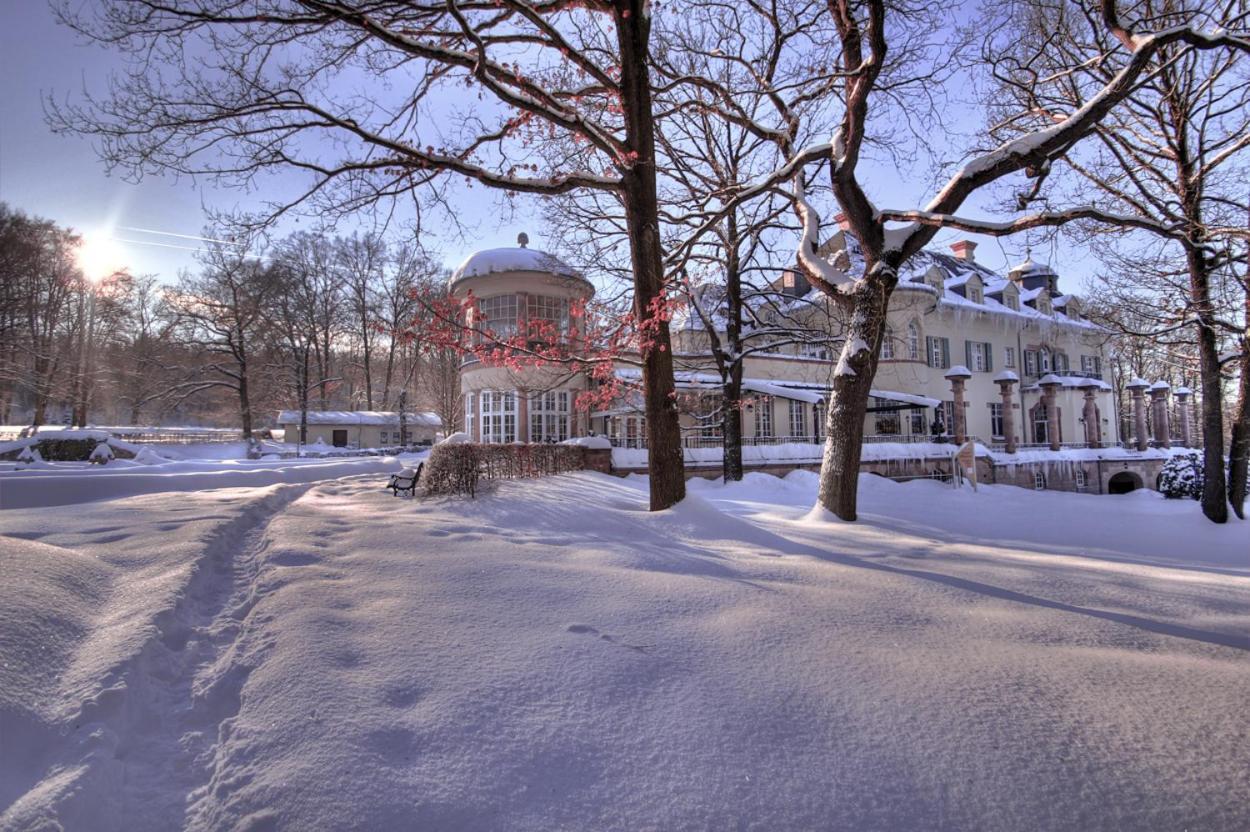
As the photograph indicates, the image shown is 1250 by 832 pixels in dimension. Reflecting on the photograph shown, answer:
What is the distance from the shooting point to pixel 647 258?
7746 mm

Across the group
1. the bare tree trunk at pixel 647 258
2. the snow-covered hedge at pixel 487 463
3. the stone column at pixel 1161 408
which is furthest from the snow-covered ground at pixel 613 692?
the stone column at pixel 1161 408

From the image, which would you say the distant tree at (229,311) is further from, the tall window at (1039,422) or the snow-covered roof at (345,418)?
the tall window at (1039,422)

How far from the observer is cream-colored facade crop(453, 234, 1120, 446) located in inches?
846

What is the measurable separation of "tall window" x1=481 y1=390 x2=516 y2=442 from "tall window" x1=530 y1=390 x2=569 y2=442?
805 millimetres

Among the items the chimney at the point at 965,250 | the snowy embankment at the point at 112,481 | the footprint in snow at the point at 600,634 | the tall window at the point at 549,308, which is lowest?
the footprint in snow at the point at 600,634

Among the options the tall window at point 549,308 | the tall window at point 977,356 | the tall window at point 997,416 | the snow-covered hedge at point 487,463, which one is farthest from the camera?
the tall window at point 997,416

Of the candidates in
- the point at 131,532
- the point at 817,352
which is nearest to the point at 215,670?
the point at 131,532

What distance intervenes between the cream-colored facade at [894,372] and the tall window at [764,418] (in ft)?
0.19

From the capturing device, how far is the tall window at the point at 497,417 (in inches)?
925

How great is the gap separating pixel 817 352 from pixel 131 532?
28051mm

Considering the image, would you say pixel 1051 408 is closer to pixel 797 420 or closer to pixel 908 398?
pixel 908 398

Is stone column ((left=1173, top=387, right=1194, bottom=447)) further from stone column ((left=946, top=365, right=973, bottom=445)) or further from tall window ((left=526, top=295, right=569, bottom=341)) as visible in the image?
tall window ((left=526, top=295, right=569, bottom=341))

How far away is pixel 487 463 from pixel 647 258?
7424mm

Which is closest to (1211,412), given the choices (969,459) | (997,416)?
(969,459)
